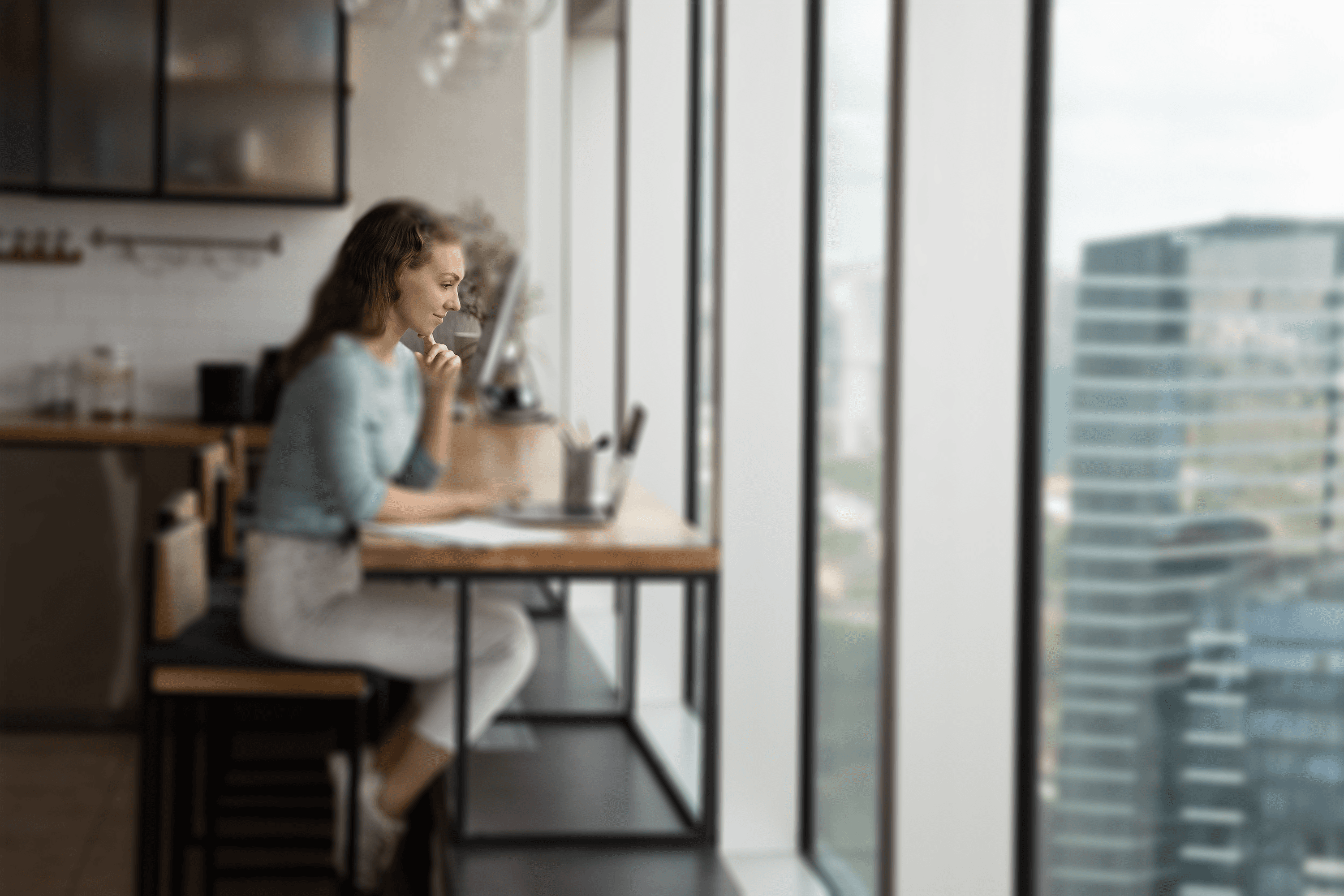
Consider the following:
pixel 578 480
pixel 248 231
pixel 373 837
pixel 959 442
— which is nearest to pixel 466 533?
pixel 578 480

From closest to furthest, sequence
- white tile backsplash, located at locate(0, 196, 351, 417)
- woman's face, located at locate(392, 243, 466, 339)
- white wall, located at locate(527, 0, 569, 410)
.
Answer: woman's face, located at locate(392, 243, 466, 339)
white tile backsplash, located at locate(0, 196, 351, 417)
white wall, located at locate(527, 0, 569, 410)

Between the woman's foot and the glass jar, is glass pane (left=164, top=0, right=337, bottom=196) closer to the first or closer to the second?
the glass jar

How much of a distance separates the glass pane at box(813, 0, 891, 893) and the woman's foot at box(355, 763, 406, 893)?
3.09 ft

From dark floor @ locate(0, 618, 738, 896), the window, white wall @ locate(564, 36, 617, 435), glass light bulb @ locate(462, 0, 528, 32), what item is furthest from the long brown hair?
white wall @ locate(564, 36, 617, 435)

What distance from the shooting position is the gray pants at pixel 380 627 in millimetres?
2512

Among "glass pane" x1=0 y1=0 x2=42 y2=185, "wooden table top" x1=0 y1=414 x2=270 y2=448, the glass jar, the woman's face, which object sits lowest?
"wooden table top" x1=0 y1=414 x2=270 y2=448

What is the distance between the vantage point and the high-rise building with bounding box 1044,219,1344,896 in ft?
5.18

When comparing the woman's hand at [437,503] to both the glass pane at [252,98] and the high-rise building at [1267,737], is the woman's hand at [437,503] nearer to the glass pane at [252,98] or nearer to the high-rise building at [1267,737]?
the high-rise building at [1267,737]

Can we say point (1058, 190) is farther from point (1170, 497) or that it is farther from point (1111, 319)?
point (1170, 497)

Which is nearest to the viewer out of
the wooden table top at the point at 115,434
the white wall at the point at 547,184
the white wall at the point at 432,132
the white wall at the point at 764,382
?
the white wall at the point at 764,382

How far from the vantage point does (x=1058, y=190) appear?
188 cm

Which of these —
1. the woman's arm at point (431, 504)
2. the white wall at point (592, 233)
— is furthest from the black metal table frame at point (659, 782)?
the white wall at point (592, 233)

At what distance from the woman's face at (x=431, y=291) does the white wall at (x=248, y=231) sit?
16.6ft

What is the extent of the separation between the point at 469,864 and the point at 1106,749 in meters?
1.31
